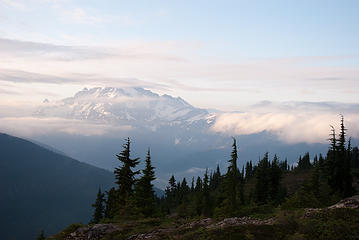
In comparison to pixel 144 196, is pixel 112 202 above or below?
below

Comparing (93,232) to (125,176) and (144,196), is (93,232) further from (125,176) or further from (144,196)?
(125,176)

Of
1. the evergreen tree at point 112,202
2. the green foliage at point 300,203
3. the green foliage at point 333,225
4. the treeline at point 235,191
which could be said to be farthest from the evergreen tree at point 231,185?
the green foliage at point 333,225

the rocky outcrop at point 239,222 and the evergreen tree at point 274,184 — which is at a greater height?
the rocky outcrop at point 239,222

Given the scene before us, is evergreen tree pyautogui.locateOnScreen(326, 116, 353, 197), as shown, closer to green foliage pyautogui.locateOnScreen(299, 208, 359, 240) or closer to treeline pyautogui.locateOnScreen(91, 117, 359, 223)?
treeline pyautogui.locateOnScreen(91, 117, 359, 223)

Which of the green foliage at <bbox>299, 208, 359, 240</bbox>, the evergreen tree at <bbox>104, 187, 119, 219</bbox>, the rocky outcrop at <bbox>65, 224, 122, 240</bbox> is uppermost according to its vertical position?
the green foliage at <bbox>299, 208, 359, 240</bbox>

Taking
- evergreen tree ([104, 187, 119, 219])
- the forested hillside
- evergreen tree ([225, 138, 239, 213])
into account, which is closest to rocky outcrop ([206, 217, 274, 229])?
the forested hillside

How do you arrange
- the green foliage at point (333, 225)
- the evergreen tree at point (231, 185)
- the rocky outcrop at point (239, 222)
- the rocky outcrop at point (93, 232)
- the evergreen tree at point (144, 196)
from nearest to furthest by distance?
the green foliage at point (333, 225), the rocky outcrop at point (239, 222), the rocky outcrop at point (93, 232), the evergreen tree at point (144, 196), the evergreen tree at point (231, 185)

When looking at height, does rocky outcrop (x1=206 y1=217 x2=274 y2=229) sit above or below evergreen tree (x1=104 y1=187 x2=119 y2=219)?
above

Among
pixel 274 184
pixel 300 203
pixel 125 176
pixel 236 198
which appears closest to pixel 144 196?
pixel 125 176

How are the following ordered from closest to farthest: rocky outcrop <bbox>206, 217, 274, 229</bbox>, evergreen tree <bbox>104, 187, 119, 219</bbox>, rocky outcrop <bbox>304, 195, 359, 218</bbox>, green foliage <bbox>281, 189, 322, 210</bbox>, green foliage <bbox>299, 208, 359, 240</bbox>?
1. green foliage <bbox>299, 208, 359, 240</bbox>
2. rocky outcrop <bbox>304, 195, 359, 218</bbox>
3. rocky outcrop <bbox>206, 217, 274, 229</bbox>
4. green foliage <bbox>281, 189, 322, 210</bbox>
5. evergreen tree <bbox>104, 187, 119, 219</bbox>

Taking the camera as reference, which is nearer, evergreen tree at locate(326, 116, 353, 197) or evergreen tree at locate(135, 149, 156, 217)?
evergreen tree at locate(135, 149, 156, 217)

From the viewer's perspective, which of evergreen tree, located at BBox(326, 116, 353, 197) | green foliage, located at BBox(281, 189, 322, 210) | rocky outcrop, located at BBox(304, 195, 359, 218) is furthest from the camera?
evergreen tree, located at BBox(326, 116, 353, 197)

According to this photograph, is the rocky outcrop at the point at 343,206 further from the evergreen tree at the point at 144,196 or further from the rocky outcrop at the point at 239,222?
the evergreen tree at the point at 144,196

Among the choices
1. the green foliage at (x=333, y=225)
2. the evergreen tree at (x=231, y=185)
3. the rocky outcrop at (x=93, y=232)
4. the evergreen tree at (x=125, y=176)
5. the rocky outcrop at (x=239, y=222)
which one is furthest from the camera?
the evergreen tree at (x=125, y=176)
